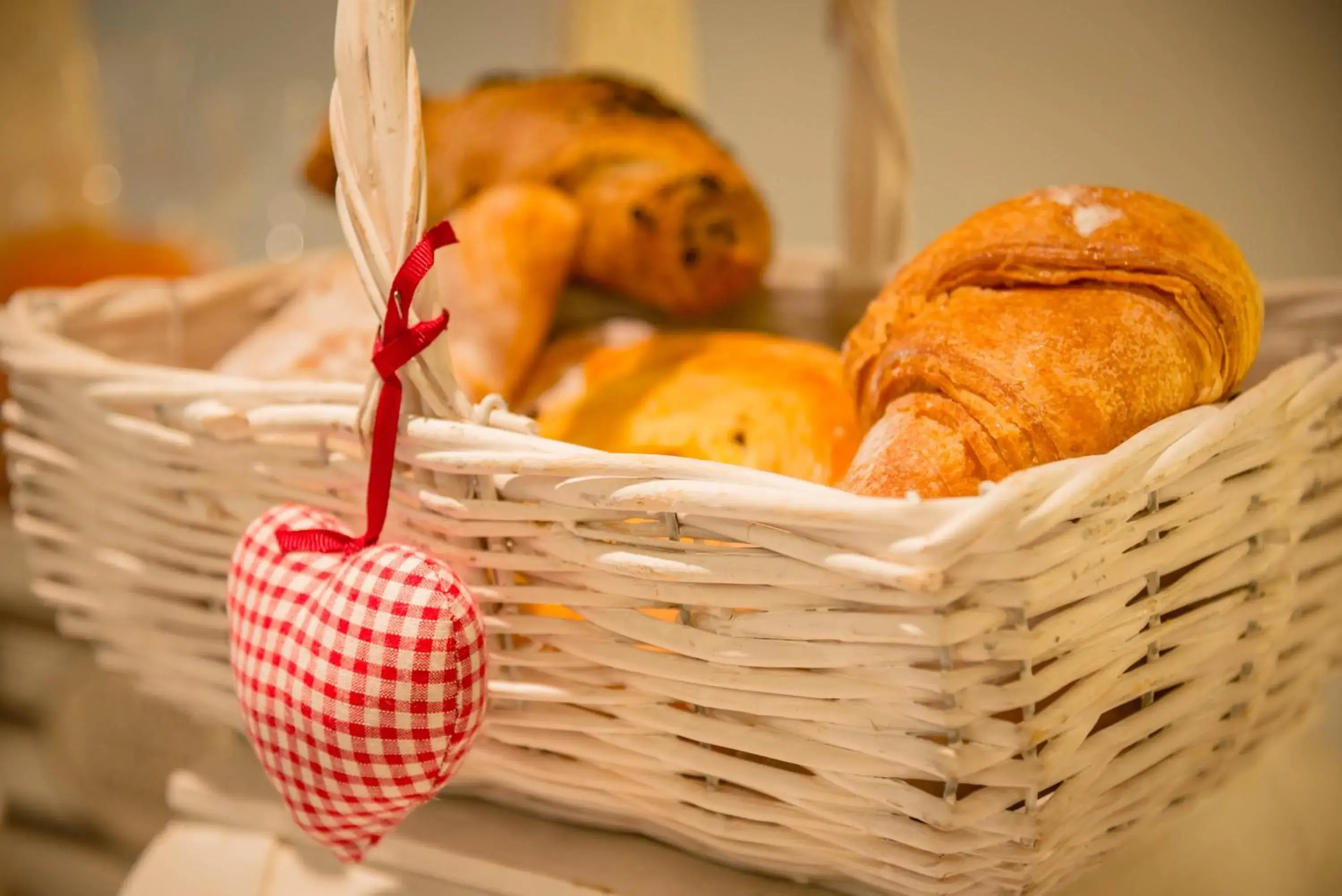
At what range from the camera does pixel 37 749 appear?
1.00 meters

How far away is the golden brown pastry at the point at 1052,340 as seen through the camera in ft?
1.53

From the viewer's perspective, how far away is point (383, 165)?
0.46 meters

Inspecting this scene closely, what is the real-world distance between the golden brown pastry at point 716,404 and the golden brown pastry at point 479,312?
5cm

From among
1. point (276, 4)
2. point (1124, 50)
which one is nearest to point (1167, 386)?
point (1124, 50)

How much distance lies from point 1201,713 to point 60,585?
0.72 m

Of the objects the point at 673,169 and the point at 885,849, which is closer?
the point at 885,849

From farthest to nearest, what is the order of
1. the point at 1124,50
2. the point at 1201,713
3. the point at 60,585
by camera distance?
the point at 1124,50
the point at 60,585
the point at 1201,713

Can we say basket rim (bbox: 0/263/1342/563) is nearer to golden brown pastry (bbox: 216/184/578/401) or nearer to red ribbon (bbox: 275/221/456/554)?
red ribbon (bbox: 275/221/456/554)

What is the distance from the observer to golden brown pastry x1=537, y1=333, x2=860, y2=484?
59cm

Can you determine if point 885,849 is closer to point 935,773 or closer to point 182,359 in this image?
point 935,773

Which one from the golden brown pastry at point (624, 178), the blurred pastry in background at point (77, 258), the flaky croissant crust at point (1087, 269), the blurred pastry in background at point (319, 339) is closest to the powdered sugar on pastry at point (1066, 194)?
the flaky croissant crust at point (1087, 269)

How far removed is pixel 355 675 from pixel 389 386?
132mm

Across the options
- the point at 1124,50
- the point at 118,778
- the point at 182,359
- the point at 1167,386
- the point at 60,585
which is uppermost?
the point at 1124,50

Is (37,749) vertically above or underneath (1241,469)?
underneath
